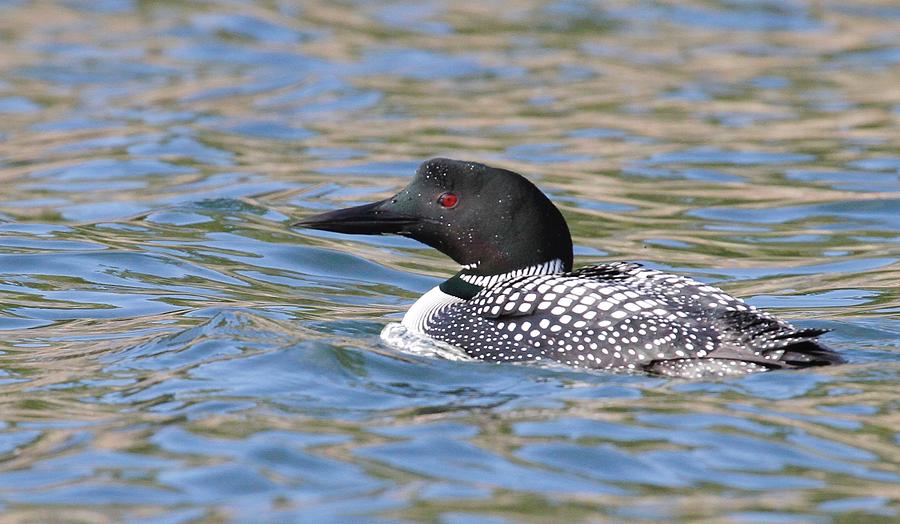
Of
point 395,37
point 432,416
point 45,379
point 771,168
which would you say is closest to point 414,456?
point 432,416

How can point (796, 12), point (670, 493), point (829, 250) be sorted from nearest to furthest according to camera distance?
point (670, 493), point (829, 250), point (796, 12)

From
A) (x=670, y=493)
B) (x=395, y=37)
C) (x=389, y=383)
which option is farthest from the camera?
(x=395, y=37)

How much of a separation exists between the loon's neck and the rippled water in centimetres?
41

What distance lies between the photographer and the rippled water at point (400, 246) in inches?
170

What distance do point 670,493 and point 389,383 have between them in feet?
4.51

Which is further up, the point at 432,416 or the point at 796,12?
the point at 796,12

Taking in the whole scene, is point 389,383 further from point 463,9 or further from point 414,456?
point 463,9

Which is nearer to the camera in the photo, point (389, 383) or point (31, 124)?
point (389, 383)

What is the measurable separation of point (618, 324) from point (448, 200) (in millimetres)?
989

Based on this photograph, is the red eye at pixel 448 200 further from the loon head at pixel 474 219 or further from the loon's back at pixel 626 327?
the loon's back at pixel 626 327

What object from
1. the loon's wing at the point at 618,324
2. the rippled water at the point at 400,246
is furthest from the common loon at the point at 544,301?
the rippled water at the point at 400,246

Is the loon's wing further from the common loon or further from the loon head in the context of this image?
the loon head

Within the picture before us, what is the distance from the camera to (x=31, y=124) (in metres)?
11.6

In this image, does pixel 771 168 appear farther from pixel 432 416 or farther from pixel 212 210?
pixel 432 416
